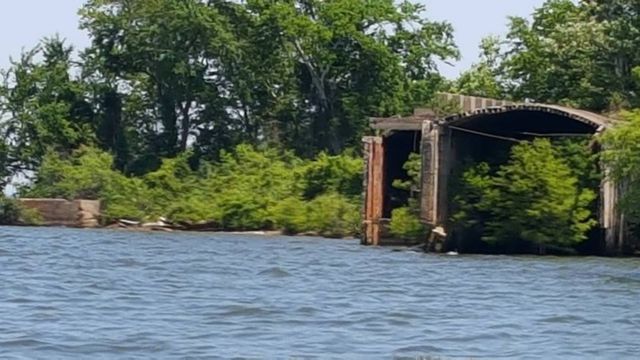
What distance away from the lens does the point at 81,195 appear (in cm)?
7650

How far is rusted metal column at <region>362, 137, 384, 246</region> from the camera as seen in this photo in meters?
55.2

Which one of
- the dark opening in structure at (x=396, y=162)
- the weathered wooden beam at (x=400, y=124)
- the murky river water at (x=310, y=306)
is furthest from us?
the dark opening in structure at (x=396, y=162)

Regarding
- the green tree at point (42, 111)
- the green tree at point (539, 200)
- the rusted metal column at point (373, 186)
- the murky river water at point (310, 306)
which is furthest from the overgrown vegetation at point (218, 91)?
the murky river water at point (310, 306)

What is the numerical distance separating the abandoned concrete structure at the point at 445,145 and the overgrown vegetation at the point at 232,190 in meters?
8.93

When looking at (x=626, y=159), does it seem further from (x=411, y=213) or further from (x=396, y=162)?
(x=396, y=162)

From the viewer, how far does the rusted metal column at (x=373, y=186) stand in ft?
181

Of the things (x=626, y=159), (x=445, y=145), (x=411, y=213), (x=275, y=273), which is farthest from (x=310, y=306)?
(x=411, y=213)

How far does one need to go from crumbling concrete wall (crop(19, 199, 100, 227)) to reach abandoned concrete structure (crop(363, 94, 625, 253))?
1801 centimetres

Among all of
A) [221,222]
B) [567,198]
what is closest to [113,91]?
[221,222]

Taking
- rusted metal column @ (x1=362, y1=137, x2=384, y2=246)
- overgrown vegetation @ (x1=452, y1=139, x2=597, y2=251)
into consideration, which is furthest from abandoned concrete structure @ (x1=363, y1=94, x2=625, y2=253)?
overgrown vegetation @ (x1=452, y1=139, x2=597, y2=251)

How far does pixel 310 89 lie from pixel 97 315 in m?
60.9

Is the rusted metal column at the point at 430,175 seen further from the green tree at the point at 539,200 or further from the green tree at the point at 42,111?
the green tree at the point at 42,111

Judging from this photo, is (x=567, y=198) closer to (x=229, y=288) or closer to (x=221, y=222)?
(x=229, y=288)

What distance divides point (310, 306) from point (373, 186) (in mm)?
26293
